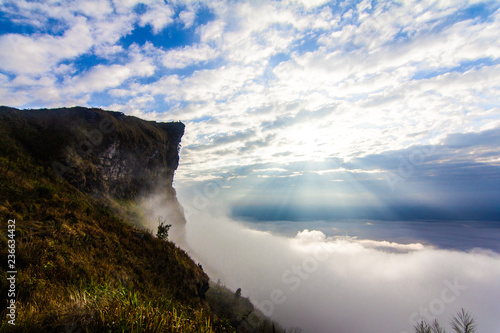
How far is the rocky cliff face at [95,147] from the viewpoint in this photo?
23.5 metres

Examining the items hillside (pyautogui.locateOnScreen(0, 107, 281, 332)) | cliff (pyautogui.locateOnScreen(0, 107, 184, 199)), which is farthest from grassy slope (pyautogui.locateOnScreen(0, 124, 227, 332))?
cliff (pyautogui.locateOnScreen(0, 107, 184, 199))

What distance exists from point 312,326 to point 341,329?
1812 inches

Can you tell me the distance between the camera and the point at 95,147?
3177 centimetres

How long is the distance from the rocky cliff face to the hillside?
0.54 feet

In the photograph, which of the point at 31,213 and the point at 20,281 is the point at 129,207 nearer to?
the point at 31,213

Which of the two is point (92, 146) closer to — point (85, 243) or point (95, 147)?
point (95, 147)

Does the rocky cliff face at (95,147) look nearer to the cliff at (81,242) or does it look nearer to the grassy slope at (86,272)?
the cliff at (81,242)

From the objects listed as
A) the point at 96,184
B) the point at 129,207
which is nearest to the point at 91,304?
the point at 96,184

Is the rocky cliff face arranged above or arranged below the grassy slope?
above

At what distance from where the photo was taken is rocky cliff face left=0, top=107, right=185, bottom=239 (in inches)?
925

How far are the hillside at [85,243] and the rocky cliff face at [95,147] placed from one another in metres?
0.16

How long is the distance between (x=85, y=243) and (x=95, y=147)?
2837 cm

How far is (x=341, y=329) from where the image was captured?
182000 mm

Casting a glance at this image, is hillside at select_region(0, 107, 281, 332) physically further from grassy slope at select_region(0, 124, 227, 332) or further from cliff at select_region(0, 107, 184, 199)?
cliff at select_region(0, 107, 184, 199)
